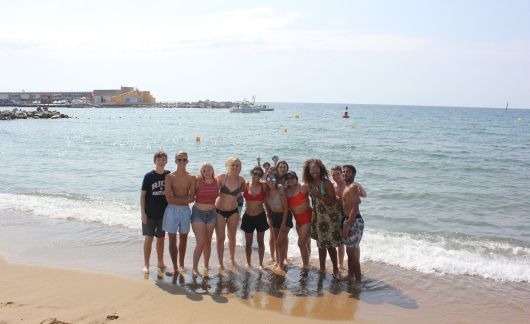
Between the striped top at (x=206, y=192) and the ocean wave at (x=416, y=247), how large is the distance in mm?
2279

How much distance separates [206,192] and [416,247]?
15.0 feet

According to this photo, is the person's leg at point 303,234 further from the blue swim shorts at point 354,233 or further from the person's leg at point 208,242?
the person's leg at point 208,242

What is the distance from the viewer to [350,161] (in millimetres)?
24219

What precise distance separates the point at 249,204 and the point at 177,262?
4.95 ft

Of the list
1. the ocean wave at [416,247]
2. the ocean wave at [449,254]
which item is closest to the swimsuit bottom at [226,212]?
the ocean wave at [416,247]

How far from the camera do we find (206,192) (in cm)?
662

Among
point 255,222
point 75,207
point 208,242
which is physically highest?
point 255,222

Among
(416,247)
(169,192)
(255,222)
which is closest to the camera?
(169,192)

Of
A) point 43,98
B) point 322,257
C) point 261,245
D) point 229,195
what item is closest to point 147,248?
point 229,195

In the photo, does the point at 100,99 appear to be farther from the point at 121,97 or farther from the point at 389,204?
the point at 389,204

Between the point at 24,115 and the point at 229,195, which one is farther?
the point at 24,115

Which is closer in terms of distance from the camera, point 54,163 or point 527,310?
point 527,310

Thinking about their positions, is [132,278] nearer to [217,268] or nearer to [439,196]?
[217,268]

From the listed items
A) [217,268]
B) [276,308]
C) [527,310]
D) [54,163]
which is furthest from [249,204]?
[54,163]
